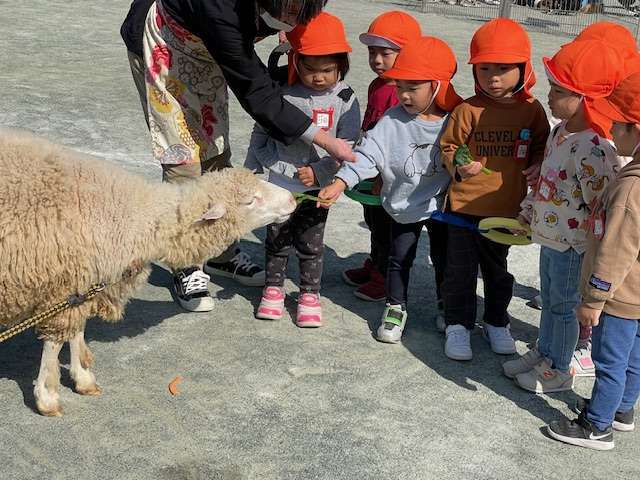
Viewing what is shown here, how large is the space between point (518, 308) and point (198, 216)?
2.27m

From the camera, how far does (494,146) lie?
4199 mm

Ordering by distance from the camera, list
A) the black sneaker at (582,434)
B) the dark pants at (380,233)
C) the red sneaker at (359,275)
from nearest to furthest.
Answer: the black sneaker at (582,434), the dark pants at (380,233), the red sneaker at (359,275)

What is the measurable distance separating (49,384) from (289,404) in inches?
43.1

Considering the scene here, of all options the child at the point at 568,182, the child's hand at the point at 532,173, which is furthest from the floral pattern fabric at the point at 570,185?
the child's hand at the point at 532,173

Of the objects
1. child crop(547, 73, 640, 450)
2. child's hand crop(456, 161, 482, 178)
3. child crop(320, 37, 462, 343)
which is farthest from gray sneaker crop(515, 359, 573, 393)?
child's hand crop(456, 161, 482, 178)

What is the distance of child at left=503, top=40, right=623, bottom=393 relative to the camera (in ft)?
12.2

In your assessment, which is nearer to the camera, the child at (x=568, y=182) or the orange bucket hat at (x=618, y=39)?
the child at (x=568, y=182)

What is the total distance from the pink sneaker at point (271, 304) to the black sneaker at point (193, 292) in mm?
312

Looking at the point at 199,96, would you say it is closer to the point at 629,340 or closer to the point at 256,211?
the point at 256,211

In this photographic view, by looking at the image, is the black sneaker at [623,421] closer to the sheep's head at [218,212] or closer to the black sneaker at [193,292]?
the sheep's head at [218,212]

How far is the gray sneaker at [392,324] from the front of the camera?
15.1 ft

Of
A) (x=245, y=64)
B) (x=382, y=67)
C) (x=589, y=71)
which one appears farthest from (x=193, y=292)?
(x=589, y=71)

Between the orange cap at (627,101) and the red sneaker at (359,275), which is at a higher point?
the orange cap at (627,101)

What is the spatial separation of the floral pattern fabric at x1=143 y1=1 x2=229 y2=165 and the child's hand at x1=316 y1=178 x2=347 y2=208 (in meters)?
0.82
